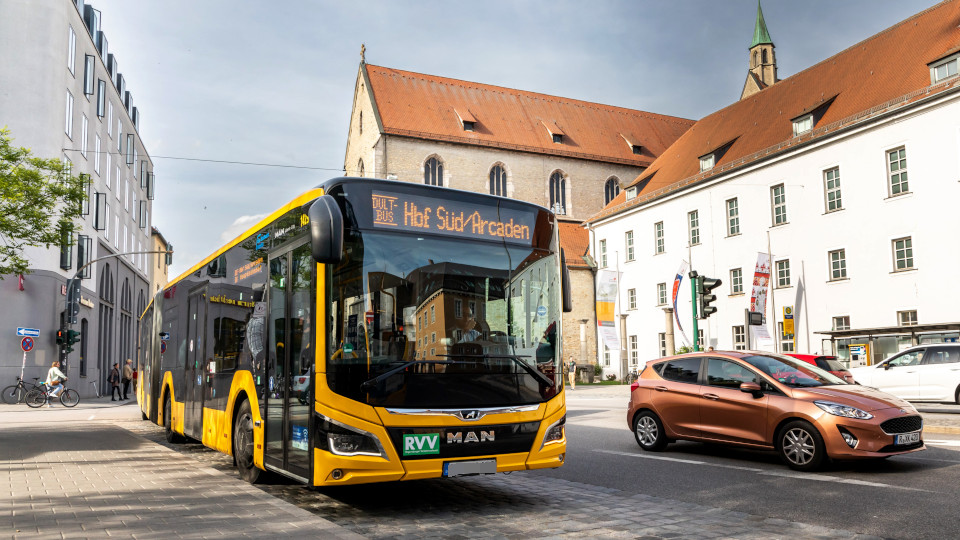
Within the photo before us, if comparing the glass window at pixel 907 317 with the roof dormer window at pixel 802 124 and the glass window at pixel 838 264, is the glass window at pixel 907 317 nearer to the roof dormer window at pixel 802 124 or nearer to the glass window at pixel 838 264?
the glass window at pixel 838 264

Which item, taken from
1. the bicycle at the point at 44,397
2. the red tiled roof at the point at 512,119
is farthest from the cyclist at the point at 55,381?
the red tiled roof at the point at 512,119

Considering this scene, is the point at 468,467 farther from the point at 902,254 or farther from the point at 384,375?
the point at 902,254

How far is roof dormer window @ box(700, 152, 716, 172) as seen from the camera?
1582 inches

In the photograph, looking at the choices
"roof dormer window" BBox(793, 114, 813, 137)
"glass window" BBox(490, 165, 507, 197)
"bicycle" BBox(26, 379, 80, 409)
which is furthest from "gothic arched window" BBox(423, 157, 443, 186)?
"bicycle" BBox(26, 379, 80, 409)

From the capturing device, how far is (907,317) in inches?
1096

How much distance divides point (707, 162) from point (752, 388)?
32.3 meters

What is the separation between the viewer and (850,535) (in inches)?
241

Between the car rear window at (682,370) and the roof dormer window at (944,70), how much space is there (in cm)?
2209

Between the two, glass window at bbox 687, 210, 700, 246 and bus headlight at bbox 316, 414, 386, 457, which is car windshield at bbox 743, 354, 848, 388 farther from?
glass window at bbox 687, 210, 700, 246

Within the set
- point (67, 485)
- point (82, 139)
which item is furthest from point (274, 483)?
point (82, 139)

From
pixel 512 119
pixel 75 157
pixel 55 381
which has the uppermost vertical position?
pixel 512 119

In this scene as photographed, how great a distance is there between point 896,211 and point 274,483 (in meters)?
26.5

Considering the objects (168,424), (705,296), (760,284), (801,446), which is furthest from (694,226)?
(801,446)

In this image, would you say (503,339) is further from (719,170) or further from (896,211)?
(719,170)
